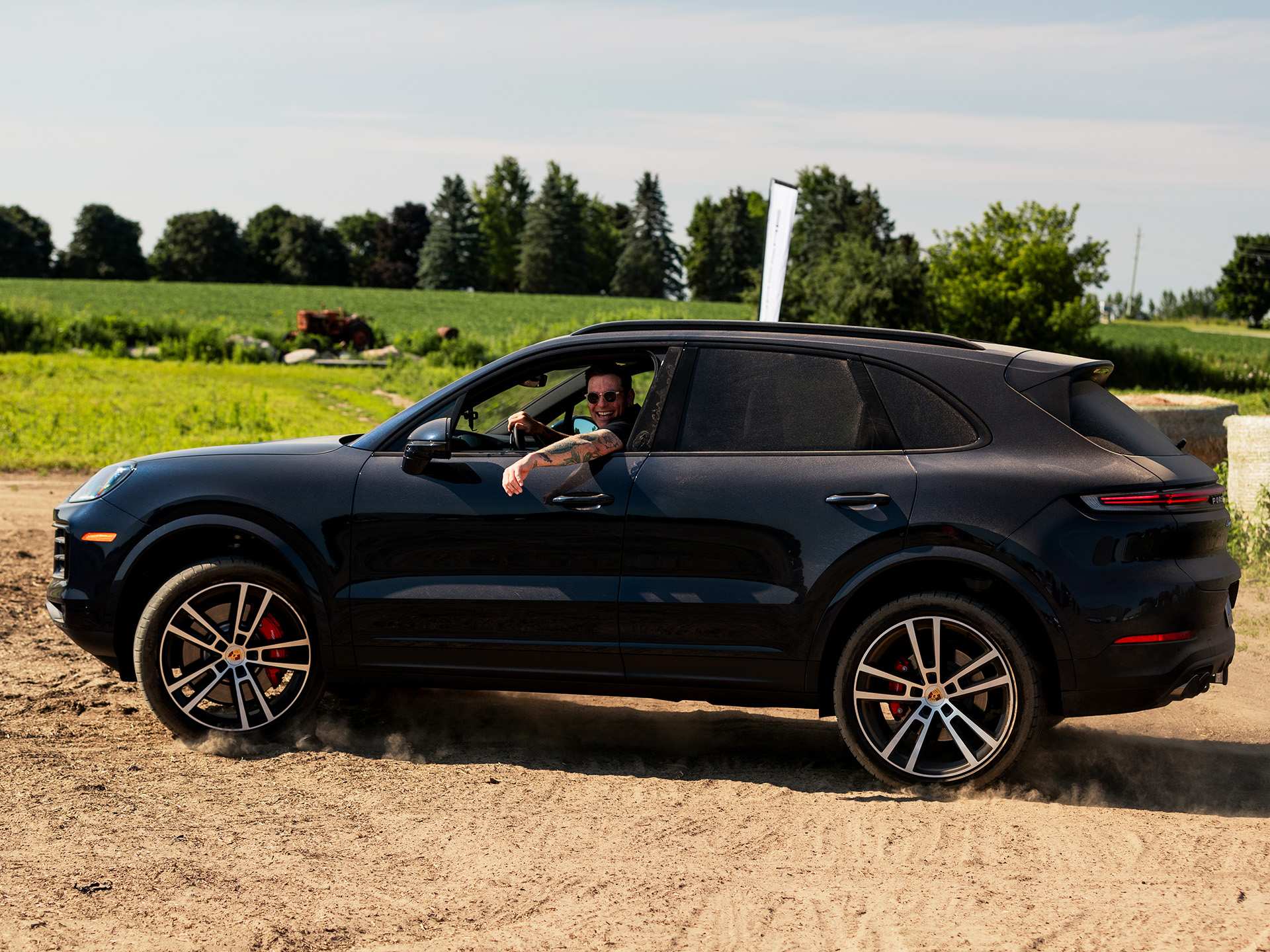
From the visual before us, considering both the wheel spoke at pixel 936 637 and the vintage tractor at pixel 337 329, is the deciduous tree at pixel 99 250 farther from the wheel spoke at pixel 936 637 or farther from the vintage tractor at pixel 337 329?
the wheel spoke at pixel 936 637

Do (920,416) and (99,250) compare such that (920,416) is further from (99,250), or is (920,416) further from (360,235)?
(360,235)

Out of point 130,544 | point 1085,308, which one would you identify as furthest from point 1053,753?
point 1085,308

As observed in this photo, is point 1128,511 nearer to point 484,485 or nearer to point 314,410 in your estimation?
point 484,485

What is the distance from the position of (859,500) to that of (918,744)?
96 centimetres

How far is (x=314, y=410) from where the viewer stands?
2462 cm

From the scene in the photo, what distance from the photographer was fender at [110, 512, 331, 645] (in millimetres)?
5383

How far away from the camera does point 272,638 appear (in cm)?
552

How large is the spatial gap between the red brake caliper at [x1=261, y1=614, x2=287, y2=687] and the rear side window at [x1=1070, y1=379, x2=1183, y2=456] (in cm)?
329

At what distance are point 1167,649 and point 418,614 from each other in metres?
2.85

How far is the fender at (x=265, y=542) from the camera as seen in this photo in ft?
17.7

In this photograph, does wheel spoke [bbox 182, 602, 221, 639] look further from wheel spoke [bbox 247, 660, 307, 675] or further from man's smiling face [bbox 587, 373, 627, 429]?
man's smiling face [bbox 587, 373, 627, 429]

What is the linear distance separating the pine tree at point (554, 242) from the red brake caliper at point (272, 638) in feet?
372

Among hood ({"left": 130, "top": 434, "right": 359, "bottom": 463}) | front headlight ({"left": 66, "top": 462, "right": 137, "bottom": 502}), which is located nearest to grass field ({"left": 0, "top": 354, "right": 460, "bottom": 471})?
front headlight ({"left": 66, "top": 462, "right": 137, "bottom": 502})

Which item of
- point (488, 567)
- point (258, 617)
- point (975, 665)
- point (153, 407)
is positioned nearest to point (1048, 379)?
point (975, 665)
